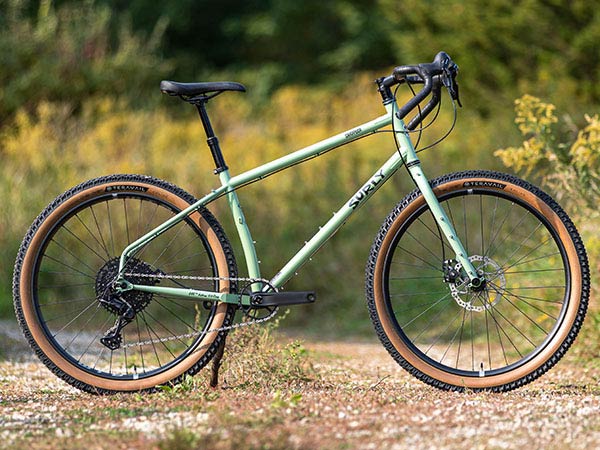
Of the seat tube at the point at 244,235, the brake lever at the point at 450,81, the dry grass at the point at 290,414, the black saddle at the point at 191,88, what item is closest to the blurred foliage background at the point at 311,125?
the brake lever at the point at 450,81

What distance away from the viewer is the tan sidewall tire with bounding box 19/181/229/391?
14.1 ft

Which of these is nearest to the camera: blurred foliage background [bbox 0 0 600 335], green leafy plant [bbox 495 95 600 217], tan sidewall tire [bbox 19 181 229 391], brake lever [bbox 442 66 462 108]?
brake lever [bbox 442 66 462 108]

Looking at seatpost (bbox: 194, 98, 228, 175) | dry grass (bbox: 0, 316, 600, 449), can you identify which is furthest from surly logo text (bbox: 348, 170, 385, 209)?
dry grass (bbox: 0, 316, 600, 449)

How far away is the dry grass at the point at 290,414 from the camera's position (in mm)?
3318

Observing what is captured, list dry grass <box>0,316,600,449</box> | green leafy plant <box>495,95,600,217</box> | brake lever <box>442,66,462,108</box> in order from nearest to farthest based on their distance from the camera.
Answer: dry grass <box>0,316,600,449</box>, brake lever <box>442,66,462,108</box>, green leafy plant <box>495,95,600,217</box>

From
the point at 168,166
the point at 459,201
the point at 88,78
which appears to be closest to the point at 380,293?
the point at 459,201

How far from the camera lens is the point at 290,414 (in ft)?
11.8

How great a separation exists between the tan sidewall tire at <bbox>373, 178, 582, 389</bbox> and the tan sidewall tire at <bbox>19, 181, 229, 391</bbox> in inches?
26.6

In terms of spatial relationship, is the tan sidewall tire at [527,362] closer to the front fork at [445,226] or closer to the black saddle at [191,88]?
the front fork at [445,226]

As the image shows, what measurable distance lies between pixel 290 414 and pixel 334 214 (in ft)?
3.36

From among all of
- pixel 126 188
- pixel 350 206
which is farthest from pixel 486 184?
pixel 126 188

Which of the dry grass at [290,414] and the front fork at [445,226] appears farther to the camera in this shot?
the front fork at [445,226]

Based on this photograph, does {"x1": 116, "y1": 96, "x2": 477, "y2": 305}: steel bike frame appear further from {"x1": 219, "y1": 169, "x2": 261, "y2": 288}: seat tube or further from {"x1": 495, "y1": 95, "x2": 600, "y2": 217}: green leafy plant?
{"x1": 495, "y1": 95, "x2": 600, "y2": 217}: green leafy plant

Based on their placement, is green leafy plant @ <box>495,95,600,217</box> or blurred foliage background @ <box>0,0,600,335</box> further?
blurred foliage background @ <box>0,0,600,335</box>
